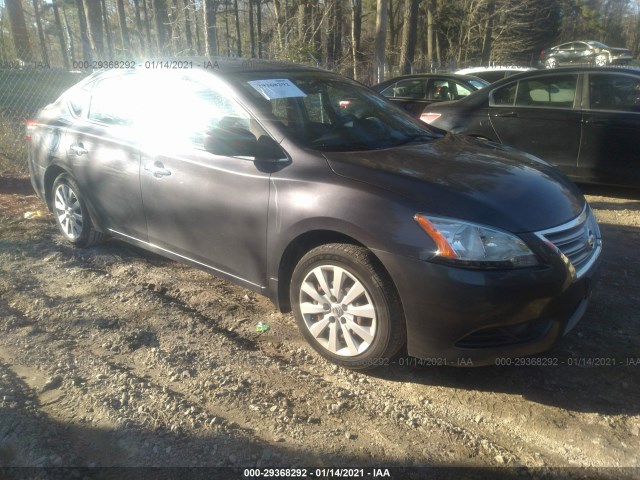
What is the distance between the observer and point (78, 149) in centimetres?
464

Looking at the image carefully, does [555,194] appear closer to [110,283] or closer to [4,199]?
[110,283]

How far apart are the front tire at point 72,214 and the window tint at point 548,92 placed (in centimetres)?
526

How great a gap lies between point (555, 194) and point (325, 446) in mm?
1925

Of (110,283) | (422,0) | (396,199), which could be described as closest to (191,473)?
(396,199)

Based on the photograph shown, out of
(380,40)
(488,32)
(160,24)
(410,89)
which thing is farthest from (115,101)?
(488,32)

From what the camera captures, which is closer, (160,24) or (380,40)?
(380,40)

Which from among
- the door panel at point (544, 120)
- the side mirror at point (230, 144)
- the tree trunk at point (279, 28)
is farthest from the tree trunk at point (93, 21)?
the side mirror at point (230, 144)

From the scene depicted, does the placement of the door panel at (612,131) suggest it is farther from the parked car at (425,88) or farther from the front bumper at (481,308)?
the front bumper at (481,308)

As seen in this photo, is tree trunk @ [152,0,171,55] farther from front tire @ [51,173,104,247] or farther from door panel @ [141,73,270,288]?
door panel @ [141,73,270,288]

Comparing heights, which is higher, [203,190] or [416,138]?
[416,138]

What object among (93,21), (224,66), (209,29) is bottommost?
(224,66)

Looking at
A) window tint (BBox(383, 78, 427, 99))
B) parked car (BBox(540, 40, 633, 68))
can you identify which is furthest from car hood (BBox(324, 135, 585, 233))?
parked car (BBox(540, 40, 633, 68))

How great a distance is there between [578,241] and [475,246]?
0.74 meters

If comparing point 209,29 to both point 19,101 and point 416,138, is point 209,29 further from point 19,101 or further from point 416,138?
point 416,138
